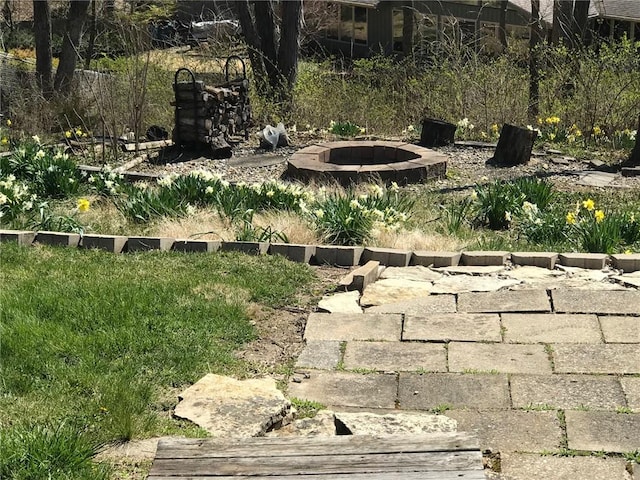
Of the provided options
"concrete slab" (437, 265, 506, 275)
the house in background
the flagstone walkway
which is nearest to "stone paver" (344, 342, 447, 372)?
the flagstone walkway

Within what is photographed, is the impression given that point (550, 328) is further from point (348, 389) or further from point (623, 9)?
point (623, 9)

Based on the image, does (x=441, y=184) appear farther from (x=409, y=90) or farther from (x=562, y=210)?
(x=409, y=90)

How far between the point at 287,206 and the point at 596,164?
468 cm

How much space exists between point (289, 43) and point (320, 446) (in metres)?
13.5

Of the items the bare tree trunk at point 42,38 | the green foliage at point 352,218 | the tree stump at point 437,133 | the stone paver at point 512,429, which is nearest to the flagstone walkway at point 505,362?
the stone paver at point 512,429

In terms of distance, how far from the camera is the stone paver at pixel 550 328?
4.93 m

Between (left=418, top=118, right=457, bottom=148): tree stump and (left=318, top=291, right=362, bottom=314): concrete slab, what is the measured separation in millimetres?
6406

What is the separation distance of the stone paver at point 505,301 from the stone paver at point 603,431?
4.66ft

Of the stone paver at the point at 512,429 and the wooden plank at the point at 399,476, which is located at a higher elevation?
the wooden plank at the point at 399,476

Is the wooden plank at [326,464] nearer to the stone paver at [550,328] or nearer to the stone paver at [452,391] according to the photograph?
the stone paver at [452,391]

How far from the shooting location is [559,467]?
11.5ft

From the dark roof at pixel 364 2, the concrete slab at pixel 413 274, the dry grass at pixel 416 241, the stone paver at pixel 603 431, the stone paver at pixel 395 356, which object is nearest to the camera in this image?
the stone paver at pixel 603 431

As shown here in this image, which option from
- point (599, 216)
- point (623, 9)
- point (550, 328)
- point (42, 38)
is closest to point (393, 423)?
point (550, 328)

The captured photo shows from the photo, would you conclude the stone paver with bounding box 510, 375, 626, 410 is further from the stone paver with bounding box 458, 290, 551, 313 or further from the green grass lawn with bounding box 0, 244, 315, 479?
the green grass lawn with bounding box 0, 244, 315, 479
